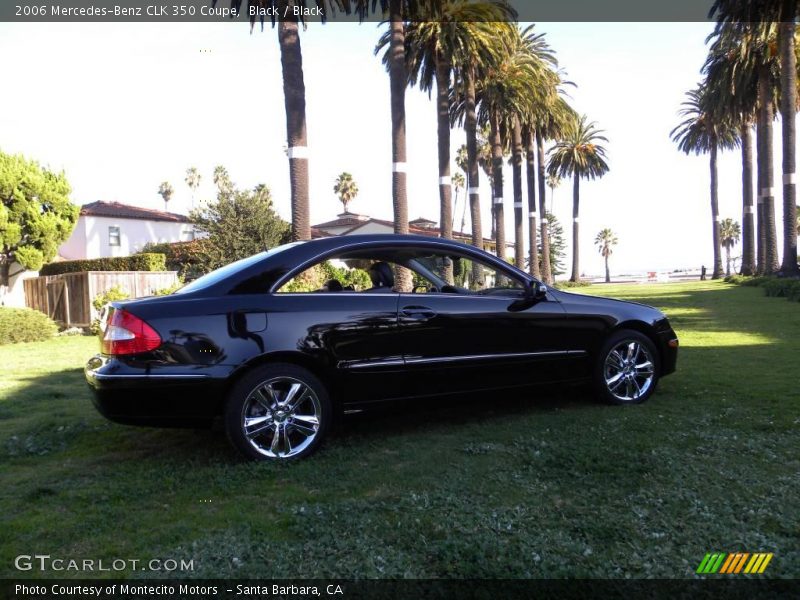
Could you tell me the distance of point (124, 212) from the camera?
37688 millimetres

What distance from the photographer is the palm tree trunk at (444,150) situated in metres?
22.8

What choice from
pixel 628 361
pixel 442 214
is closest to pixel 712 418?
pixel 628 361

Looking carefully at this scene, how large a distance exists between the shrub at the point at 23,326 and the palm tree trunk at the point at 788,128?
2628 cm

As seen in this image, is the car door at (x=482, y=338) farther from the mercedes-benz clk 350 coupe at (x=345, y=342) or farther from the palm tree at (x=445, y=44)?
the palm tree at (x=445, y=44)

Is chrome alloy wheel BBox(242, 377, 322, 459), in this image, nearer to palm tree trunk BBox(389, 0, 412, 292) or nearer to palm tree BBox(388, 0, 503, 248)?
palm tree trunk BBox(389, 0, 412, 292)

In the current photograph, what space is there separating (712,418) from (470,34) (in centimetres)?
2222

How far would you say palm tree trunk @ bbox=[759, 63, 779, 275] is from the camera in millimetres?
29250

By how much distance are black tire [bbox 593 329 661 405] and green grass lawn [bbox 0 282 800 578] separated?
0.17 meters

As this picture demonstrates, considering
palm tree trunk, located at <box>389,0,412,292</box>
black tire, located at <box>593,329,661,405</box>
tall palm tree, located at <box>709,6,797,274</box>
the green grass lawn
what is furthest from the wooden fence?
tall palm tree, located at <box>709,6,797,274</box>

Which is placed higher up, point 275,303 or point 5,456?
point 275,303

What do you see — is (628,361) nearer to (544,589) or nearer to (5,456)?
(544,589)

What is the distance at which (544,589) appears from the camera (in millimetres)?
2584

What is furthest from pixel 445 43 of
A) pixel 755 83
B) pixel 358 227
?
pixel 358 227

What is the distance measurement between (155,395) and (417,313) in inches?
76.7
